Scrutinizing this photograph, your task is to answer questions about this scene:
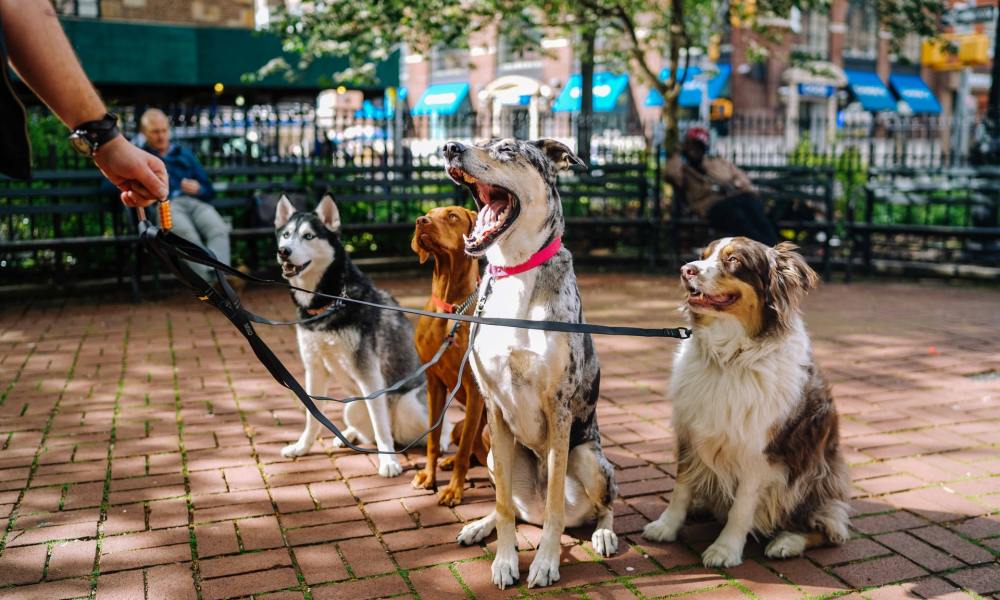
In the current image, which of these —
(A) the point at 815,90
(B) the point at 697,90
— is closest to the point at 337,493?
(B) the point at 697,90

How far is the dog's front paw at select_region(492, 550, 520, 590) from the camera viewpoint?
10.6ft

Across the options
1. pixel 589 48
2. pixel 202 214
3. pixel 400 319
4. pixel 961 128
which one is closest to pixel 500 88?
pixel 589 48

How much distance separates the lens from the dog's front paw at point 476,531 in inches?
142

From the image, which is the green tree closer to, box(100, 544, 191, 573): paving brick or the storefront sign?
box(100, 544, 191, 573): paving brick

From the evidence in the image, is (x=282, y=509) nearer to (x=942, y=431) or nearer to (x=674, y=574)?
(x=674, y=574)

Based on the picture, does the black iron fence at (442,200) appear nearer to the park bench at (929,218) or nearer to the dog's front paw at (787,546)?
the park bench at (929,218)

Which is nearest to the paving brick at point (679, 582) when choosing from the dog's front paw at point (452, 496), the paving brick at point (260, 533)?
the dog's front paw at point (452, 496)

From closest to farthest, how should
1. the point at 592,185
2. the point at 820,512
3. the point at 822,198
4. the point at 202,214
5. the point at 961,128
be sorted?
the point at 820,512, the point at 202,214, the point at 822,198, the point at 592,185, the point at 961,128

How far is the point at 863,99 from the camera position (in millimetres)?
35531

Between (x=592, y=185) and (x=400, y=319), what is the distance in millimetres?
7530

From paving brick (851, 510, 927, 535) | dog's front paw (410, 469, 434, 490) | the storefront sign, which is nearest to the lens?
paving brick (851, 510, 927, 535)

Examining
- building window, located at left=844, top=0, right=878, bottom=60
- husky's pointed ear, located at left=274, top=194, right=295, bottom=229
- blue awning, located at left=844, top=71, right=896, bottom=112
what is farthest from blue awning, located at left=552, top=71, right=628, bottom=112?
husky's pointed ear, located at left=274, top=194, right=295, bottom=229

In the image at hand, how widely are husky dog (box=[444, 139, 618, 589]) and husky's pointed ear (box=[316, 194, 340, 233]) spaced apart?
153cm

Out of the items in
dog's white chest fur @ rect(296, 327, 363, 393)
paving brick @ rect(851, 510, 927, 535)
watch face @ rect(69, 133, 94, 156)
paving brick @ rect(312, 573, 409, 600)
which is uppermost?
watch face @ rect(69, 133, 94, 156)
